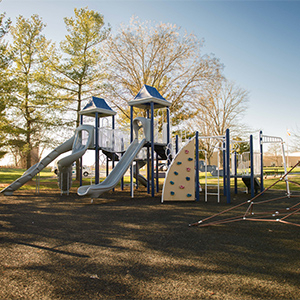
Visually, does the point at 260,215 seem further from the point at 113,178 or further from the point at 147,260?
the point at 113,178

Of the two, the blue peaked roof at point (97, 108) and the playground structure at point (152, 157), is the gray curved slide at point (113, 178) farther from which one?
the blue peaked roof at point (97, 108)

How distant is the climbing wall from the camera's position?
11695 millimetres

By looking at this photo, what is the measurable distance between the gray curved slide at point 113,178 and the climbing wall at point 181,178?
6.97 ft

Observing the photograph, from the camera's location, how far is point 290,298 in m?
3.14

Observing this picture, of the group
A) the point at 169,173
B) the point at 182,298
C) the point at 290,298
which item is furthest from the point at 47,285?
the point at 169,173

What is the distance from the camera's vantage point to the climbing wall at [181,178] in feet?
38.4

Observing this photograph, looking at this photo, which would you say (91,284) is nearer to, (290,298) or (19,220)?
(290,298)

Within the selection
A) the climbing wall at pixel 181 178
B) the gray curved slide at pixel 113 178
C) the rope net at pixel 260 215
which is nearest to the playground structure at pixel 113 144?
the gray curved slide at pixel 113 178

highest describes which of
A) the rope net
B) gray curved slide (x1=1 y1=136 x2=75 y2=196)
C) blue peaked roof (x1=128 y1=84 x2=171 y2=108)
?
blue peaked roof (x1=128 y1=84 x2=171 y2=108)

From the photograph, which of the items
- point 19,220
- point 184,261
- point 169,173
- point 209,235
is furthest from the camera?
point 169,173

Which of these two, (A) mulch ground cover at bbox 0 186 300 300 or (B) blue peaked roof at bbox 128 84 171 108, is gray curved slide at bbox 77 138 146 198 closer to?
(B) blue peaked roof at bbox 128 84 171 108

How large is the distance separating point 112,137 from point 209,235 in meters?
11.6

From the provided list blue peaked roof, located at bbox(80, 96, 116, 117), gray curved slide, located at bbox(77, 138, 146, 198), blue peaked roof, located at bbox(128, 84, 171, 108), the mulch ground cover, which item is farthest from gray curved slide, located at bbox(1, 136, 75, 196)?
the mulch ground cover

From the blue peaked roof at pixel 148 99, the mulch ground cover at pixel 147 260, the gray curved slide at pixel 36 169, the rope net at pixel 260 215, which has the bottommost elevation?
the mulch ground cover at pixel 147 260
